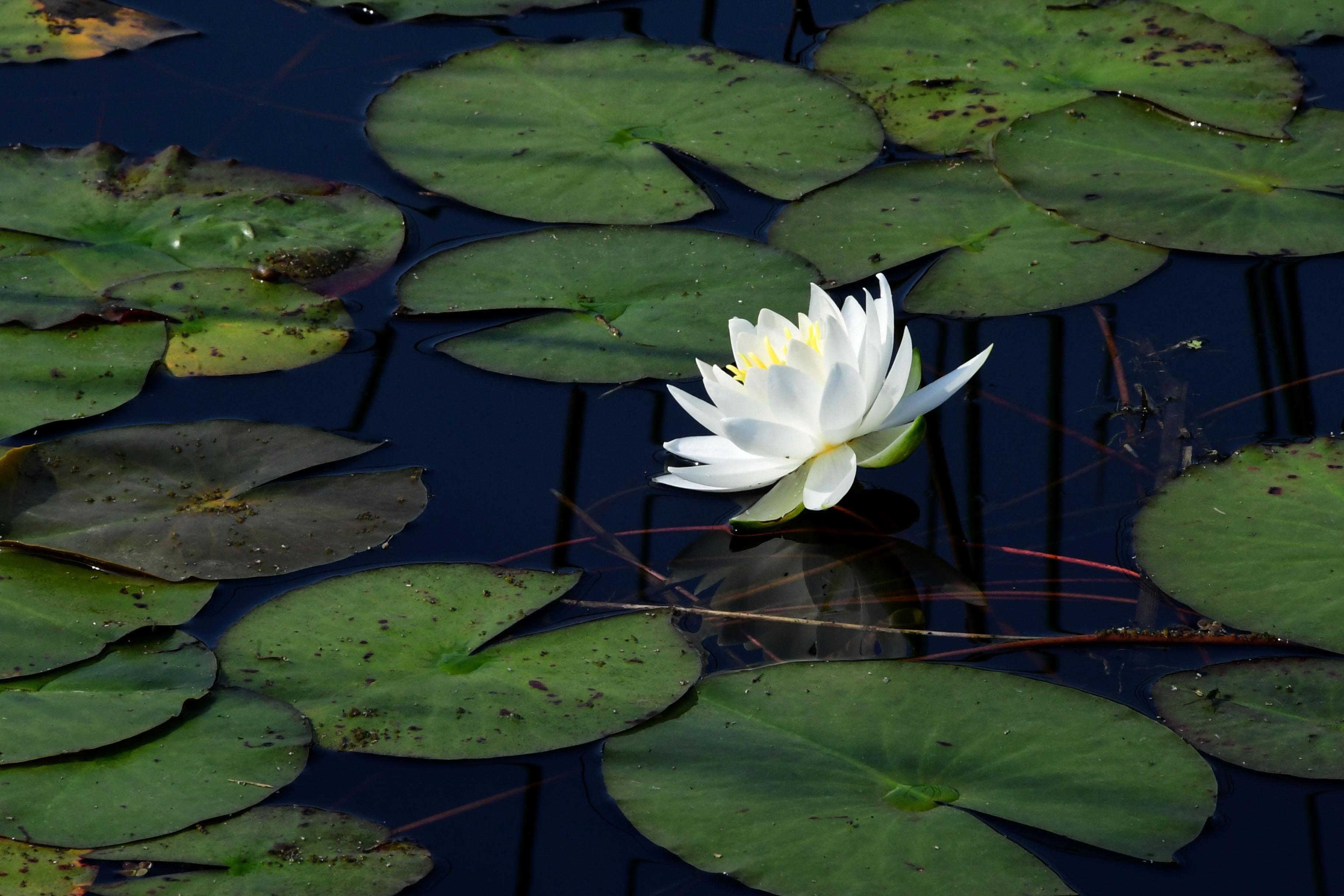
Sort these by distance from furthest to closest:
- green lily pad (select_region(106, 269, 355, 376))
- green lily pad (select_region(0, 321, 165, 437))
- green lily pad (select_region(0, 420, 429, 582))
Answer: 1. green lily pad (select_region(106, 269, 355, 376))
2. green lily pad (select_region(0, 321, 165, 437))
3. green lily pad (select_region(0, 420, 429, 582))

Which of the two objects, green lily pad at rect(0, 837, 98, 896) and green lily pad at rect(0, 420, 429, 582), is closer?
green lily pad at rect(0, 837, 98, 896)

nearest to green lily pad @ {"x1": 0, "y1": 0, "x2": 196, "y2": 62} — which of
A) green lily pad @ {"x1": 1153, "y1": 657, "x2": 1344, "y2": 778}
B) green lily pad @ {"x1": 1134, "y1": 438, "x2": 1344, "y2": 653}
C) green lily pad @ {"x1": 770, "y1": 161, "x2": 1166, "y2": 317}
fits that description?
green lily pad @ {"x1": 770, "y1": 161, "x2": 1166, "y2": 317}

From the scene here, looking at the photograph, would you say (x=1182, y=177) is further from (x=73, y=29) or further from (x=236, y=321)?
(x=73, y=29)

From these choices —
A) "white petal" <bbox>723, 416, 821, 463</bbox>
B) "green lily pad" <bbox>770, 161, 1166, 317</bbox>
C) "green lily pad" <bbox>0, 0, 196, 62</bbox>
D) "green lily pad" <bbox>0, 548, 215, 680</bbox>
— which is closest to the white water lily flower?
"white petal" <bbox>723, 416, 821, 463</bbox>

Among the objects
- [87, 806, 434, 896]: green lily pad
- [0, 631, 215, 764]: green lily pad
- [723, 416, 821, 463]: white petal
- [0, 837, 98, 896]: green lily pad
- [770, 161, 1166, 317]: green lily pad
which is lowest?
[0, 837, 98, 896]: green lily pad

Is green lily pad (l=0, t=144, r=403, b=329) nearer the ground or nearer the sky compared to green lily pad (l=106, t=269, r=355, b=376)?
nearer the sky

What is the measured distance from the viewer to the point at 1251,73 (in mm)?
3553

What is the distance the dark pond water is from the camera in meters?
1.90

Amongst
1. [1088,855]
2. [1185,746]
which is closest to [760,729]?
[1088,855]

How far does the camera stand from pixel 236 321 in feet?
10.0

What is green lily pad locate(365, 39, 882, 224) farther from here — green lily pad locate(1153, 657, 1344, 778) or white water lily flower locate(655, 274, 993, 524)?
green lily pad locate(1153, 657, 1344, 778)

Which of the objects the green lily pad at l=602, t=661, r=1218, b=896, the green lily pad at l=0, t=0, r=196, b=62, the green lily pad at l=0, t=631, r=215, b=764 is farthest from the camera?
the green lily pad at l=0, t=0, r=196, b=62

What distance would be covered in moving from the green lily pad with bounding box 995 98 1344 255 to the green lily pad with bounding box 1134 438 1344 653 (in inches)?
30.4

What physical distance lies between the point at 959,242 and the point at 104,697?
2181mm
